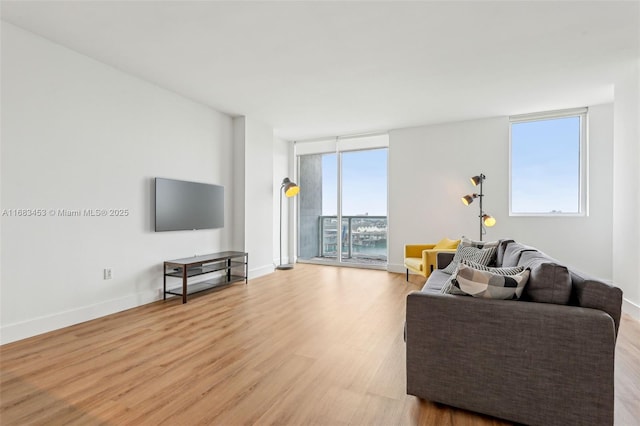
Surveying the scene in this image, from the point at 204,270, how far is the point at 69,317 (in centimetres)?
158

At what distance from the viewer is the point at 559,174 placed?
483 cm

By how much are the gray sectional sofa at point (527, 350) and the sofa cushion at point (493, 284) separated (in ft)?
0.13

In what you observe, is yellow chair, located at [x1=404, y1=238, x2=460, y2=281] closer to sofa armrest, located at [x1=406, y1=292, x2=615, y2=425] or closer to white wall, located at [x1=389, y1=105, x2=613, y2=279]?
white wall, located at [x1=389, y1=105, x2=613, y2=279]

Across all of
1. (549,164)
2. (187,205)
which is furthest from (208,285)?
(549,164)

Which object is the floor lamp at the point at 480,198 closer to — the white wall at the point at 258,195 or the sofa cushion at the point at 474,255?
the sofa cushion at the point at 474,255

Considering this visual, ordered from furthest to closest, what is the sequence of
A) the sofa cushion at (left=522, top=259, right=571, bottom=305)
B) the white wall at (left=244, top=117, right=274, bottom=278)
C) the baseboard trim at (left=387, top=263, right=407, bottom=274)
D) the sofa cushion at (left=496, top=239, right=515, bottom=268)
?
the baseboard trim at (left=387, top=263, right=407, bottom=274) < the white wall at (left=244, top=117, right=274, bottom=278) < the sofa cushion at (left=496, top=239, right=515, bottom=268) < the sofa cushion at (left=522, top=259, right=571, bottom=305)

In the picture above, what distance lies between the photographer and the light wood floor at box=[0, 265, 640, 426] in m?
1.66

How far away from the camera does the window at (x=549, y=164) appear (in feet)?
15.5

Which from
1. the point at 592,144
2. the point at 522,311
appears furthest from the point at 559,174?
the point at 522,311

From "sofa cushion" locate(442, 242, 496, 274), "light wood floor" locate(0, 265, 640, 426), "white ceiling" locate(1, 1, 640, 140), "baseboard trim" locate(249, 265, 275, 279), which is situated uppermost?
"white ceiling" locate(1, 1, 640, 140)

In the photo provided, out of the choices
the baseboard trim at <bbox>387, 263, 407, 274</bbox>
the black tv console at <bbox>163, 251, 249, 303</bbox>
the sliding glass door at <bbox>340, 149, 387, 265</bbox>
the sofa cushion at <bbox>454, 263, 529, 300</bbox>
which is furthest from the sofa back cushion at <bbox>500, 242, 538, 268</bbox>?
the black tv console at <bbox>163, 251, 249, 303</bbox>

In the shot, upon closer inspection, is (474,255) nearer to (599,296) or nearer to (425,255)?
(425,255)

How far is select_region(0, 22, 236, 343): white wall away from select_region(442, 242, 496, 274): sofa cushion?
11.4ft

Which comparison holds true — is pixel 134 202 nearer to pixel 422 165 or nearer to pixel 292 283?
pixel 292 283
